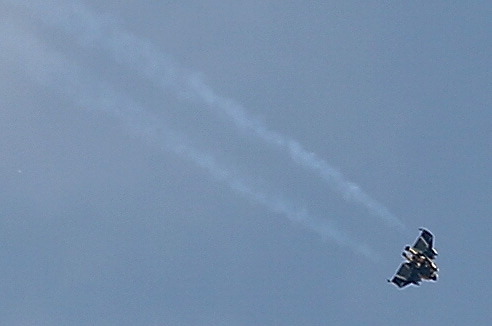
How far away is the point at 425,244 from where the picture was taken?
80875mm

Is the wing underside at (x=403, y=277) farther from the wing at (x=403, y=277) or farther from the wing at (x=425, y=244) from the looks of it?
the wing at (x=425, y=244)

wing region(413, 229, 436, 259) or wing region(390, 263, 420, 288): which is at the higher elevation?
wing region(413, 229, 436, 259)

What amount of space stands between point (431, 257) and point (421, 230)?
2.73m

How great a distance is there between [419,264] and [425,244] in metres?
2.25

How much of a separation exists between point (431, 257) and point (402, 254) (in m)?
3.15

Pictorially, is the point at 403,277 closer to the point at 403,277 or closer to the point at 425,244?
the point at 403,277

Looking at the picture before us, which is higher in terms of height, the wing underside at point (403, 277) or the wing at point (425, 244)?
the wing at point (425, 244)

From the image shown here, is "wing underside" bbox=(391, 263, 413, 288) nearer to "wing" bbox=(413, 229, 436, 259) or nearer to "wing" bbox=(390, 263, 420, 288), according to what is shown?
"wing" bbox=(390, 263, 420, 288)

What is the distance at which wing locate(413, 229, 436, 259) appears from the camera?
80.5m

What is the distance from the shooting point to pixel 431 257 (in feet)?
264

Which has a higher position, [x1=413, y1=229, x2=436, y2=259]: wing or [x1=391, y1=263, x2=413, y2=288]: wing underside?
[x1=413, y1=229, x2=436, y2=259]: wing

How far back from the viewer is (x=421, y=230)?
80.4 metres

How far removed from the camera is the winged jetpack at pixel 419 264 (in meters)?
79.6

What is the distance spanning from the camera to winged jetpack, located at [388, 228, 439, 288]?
79625 mm
